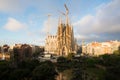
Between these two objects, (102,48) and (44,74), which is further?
(102,48)

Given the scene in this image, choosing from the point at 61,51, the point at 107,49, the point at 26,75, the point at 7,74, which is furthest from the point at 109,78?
the point at 107,49

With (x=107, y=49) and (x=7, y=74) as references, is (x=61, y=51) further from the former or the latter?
(x=7, y=74)

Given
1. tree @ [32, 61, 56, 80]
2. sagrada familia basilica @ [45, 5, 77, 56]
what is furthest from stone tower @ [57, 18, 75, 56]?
tree @ [32, 61, 56, 80]

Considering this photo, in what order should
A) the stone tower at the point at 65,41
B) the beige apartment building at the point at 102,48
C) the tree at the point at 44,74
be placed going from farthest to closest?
the beige apartment building at the point at 102,48
the stone tower at the point at 65,41
the tree at the point at 44,74

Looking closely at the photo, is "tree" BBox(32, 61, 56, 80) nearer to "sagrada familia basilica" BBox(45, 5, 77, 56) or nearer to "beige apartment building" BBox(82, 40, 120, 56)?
"sagrada familia basilica" BBox(45, 5, 77, 56)

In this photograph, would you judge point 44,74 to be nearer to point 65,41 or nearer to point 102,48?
point 65,41

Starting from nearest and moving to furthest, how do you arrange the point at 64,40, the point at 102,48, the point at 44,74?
1. the point at 44,74
2. the point at 64,40
3. the point at 102,48

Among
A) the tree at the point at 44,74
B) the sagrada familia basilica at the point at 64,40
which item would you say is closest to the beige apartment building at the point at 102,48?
the sagrada familia basilica at the point at 64,40

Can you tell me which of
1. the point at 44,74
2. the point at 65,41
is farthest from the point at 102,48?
the point at 44,74

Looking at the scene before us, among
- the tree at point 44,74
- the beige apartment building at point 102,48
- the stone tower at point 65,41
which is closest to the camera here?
the tree at point 44,74

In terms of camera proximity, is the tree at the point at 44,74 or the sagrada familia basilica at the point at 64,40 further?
the sagrada familia basilica at the point at 64,40

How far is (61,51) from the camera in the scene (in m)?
119

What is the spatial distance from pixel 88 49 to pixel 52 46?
36.7 metres

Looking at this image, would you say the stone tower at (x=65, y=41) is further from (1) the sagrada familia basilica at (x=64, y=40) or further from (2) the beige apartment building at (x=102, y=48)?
(2) the beige apartment building at (x=102, y=48)
